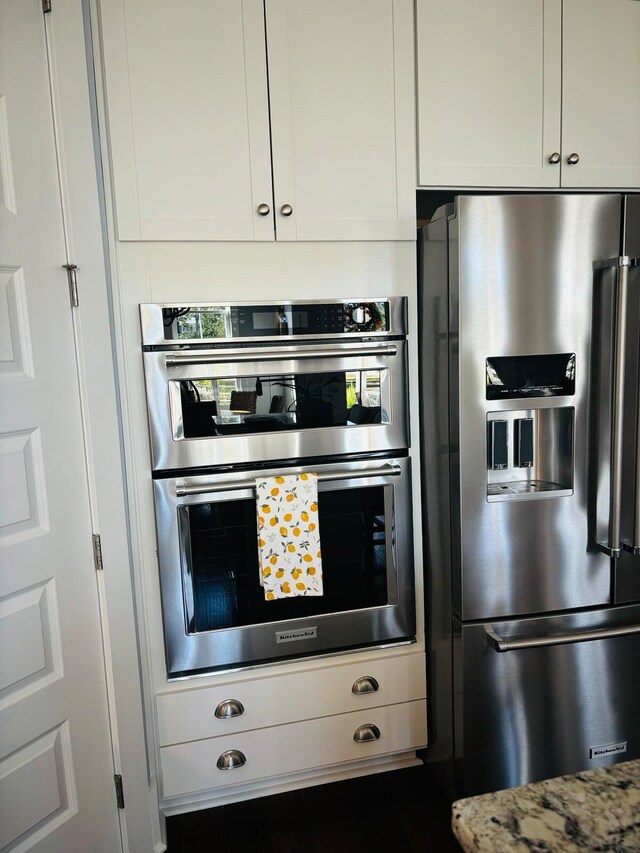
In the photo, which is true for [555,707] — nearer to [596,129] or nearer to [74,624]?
[74,624]

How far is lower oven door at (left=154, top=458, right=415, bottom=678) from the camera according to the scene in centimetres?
Answer: 170

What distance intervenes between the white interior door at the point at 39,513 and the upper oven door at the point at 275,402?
9.7 inches

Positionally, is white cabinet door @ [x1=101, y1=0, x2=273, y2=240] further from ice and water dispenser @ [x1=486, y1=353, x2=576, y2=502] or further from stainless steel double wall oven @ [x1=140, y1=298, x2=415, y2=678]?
ice and water dispenser @ [x1=486, y1=353, x2=576, y2=502]

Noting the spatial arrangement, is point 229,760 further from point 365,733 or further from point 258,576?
point 258,576

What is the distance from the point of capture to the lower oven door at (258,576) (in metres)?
1.70

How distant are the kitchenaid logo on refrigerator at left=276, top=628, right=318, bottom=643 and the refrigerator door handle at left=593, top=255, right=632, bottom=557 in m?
0.86

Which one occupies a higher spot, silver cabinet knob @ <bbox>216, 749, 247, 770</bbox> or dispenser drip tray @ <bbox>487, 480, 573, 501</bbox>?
dispenser drip tray @ <bbox>487, 480, 573, 501</bbox>

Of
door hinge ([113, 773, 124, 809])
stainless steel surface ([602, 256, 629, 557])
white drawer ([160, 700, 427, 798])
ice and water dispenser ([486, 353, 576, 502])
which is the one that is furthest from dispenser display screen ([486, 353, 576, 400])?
door hinge ([113, 773, 124, 809])

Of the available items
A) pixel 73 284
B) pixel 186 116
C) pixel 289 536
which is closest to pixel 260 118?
pixel 186 116

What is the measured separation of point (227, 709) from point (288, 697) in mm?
181

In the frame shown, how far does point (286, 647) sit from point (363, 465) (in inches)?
23.1

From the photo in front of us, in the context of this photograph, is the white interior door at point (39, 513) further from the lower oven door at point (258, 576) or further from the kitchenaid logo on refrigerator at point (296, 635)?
the kitchenaid logo on refrigerator at point (296, 635)

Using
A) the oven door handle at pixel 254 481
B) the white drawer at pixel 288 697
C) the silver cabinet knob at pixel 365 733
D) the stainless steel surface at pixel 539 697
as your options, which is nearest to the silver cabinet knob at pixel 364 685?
the white drawer at pixel 288 697

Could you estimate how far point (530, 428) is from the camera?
1720 mm
